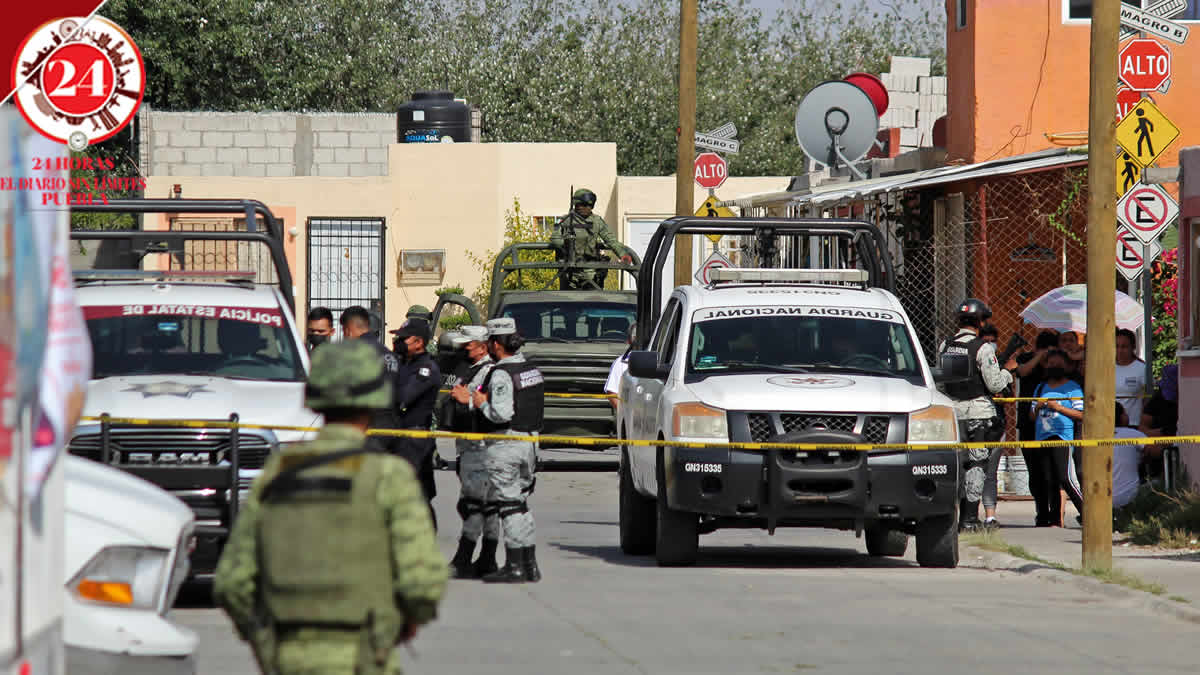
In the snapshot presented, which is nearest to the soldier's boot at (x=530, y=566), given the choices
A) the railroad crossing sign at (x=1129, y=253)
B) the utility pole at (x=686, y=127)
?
the railroad crossing sign at (x=1129, y=253)

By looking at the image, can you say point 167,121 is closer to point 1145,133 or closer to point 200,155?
point 200,155

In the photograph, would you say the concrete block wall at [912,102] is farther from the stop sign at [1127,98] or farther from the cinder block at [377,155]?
the stop sign at [1127,98]

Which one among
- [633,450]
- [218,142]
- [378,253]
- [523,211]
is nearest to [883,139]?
[523,211]

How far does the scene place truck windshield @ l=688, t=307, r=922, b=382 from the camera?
13.8m

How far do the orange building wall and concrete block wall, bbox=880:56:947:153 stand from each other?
1639 cm

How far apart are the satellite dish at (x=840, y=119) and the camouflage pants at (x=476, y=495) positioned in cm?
1680

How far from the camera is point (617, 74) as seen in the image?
56.6 metres

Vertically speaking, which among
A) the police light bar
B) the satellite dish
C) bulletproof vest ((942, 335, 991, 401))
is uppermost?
the satellite dish

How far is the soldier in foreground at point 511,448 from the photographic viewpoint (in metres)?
12.5

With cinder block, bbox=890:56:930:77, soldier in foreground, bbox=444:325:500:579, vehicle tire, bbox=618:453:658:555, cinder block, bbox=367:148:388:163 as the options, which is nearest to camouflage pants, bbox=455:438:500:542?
soldier in foreground, bbox=444:325:500:579

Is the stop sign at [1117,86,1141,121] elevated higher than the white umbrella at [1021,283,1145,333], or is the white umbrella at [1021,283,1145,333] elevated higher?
the stop sign at [1117,86,1141,121]

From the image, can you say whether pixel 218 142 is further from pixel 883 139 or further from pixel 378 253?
pixel 883 139

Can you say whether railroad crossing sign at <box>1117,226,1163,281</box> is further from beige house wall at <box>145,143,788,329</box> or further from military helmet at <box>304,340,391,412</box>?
beige house wall at <box>145,143,788,329</box>

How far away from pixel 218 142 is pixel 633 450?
98.1 ft
